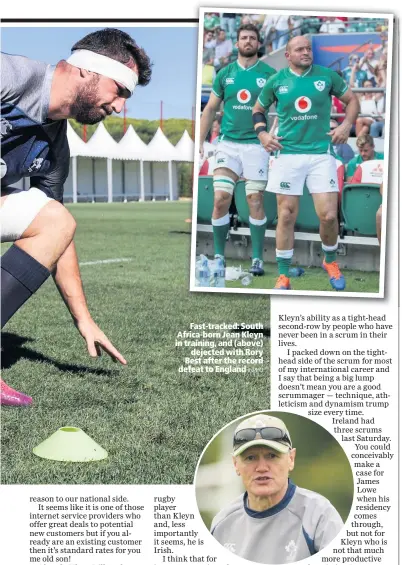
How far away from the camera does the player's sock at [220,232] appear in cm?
A: 332

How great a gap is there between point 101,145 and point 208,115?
0.56 metres

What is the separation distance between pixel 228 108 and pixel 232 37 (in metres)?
0.28

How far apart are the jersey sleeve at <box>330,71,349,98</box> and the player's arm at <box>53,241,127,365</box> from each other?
1224 millimetres

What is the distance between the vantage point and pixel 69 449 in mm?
3092

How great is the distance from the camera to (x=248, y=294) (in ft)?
10.9

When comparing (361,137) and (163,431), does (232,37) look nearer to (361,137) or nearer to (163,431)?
(361,137)

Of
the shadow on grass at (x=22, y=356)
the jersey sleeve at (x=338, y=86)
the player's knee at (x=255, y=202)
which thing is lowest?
the shadow on grass at (x=22, y=356)

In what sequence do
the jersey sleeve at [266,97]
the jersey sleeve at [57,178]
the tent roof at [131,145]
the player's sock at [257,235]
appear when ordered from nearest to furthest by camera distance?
the jersey sleeve at [57,178], the jersey sleeve at [266,97], the player's sock at [257,235], the tent roof at [131,145]

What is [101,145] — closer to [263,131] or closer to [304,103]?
[263,131]

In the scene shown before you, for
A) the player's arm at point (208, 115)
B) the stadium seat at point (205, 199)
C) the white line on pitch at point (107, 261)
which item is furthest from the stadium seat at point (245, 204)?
the white line on pitch at point (107, 261)

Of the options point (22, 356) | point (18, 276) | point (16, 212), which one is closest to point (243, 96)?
point (16, 212)

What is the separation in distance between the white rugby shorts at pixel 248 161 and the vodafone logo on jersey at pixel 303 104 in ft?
0.71

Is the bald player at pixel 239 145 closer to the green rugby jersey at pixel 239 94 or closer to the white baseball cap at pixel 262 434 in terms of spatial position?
the green rugby jersey at pixel 239 94

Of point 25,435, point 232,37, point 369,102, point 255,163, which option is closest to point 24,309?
point 25,435
